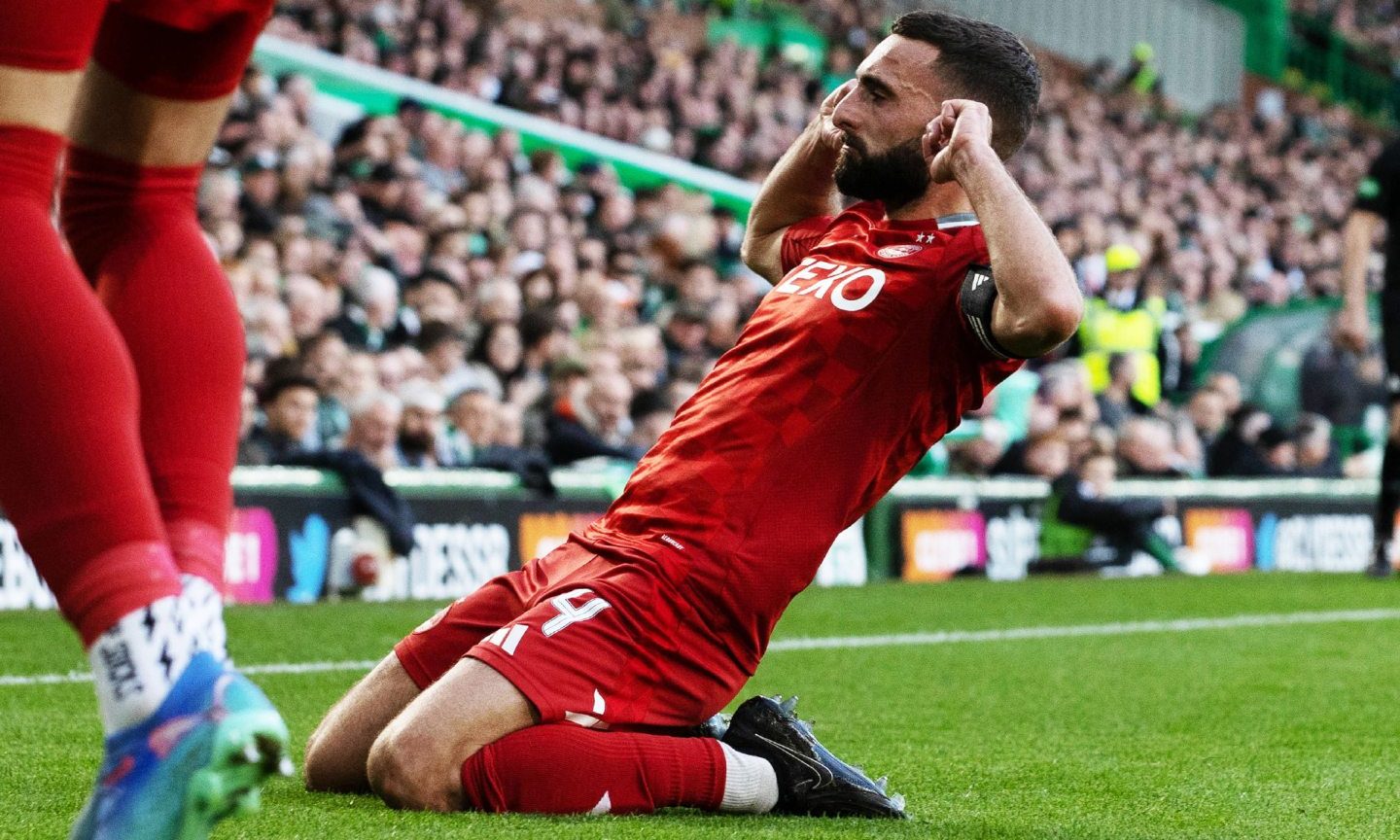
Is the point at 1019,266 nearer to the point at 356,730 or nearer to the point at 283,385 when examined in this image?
the point at 356,730

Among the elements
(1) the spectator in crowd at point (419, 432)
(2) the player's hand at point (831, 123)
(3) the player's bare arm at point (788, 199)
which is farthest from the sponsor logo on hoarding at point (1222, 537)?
(2) the player's hand at point (831, 123)

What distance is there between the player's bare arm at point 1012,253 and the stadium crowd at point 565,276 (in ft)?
16.2

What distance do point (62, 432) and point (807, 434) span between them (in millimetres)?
1494

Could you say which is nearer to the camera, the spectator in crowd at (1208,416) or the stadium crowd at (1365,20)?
A: the spectator in crowd at (1208,416)

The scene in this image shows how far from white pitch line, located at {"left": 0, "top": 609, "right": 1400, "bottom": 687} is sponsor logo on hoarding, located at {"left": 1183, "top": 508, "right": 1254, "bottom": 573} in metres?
3.70

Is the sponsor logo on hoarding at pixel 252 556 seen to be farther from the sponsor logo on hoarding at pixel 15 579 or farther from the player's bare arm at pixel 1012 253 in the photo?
the player's bare arm at pixel 1012 253

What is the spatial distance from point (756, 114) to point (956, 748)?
13.0 metres

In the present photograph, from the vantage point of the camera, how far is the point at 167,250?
2248 mm

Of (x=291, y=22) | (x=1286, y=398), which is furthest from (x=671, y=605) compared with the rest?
(x=1286, y=398)

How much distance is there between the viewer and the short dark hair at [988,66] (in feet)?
10.9

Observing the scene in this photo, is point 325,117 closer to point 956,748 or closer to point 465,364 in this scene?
point 465,364

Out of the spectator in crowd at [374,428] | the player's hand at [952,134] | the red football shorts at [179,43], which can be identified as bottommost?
the spectator in crowd at [374,428]

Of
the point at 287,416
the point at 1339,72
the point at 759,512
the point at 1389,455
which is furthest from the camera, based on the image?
the point at 1339,72

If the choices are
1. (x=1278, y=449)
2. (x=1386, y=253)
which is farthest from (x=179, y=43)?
(x=1278, y=449)
